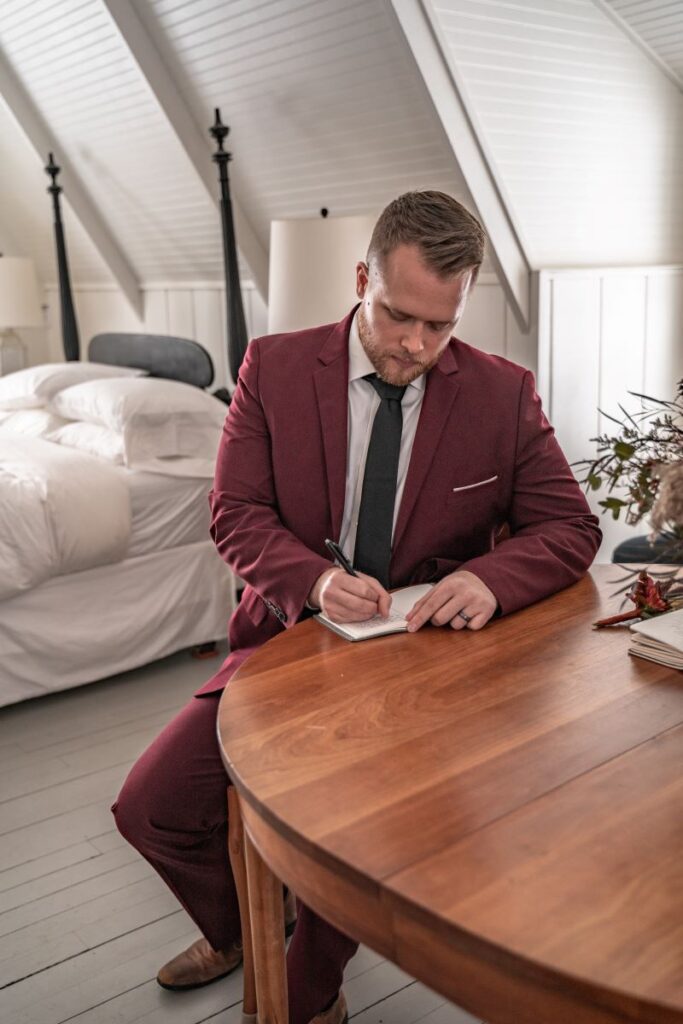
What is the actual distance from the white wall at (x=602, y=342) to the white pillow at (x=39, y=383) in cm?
172

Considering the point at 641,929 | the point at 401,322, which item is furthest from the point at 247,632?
the point at 641,929

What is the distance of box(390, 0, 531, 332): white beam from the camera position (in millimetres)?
2449

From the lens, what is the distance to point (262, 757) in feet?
3.51

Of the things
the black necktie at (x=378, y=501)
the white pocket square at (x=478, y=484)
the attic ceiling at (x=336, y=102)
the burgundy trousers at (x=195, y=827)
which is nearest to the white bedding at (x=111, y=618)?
the attic ceiling at (x=336, y=102)

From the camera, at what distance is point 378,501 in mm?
1673

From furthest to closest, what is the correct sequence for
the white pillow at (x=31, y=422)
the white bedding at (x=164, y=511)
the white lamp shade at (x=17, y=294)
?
Answer: 1. the white lamp shade at (x=17, y=294)
2. the white pillow at (x=31, y=422)
3. the white bedding at (x=164, y=511)

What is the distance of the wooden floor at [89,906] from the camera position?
1.67 metres

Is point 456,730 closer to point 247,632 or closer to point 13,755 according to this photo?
point 247,632

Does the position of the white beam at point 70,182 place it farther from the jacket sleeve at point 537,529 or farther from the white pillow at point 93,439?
the jacket sleeve at point 537,529

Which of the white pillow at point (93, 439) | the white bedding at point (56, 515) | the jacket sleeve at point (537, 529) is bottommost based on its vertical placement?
the white bedding at point (56, 515)

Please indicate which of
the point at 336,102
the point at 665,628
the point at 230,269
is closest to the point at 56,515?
the point at 230,269

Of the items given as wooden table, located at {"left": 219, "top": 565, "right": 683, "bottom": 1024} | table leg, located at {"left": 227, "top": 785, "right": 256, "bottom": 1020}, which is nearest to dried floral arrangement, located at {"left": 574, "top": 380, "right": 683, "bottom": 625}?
wooden table, located at {"left": 219, "top": 565, "right": 683, "bottom": 1024}

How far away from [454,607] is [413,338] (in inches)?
18.2

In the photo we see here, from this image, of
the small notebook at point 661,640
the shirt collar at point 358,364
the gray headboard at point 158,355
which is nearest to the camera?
the small notebook at point 661,640
